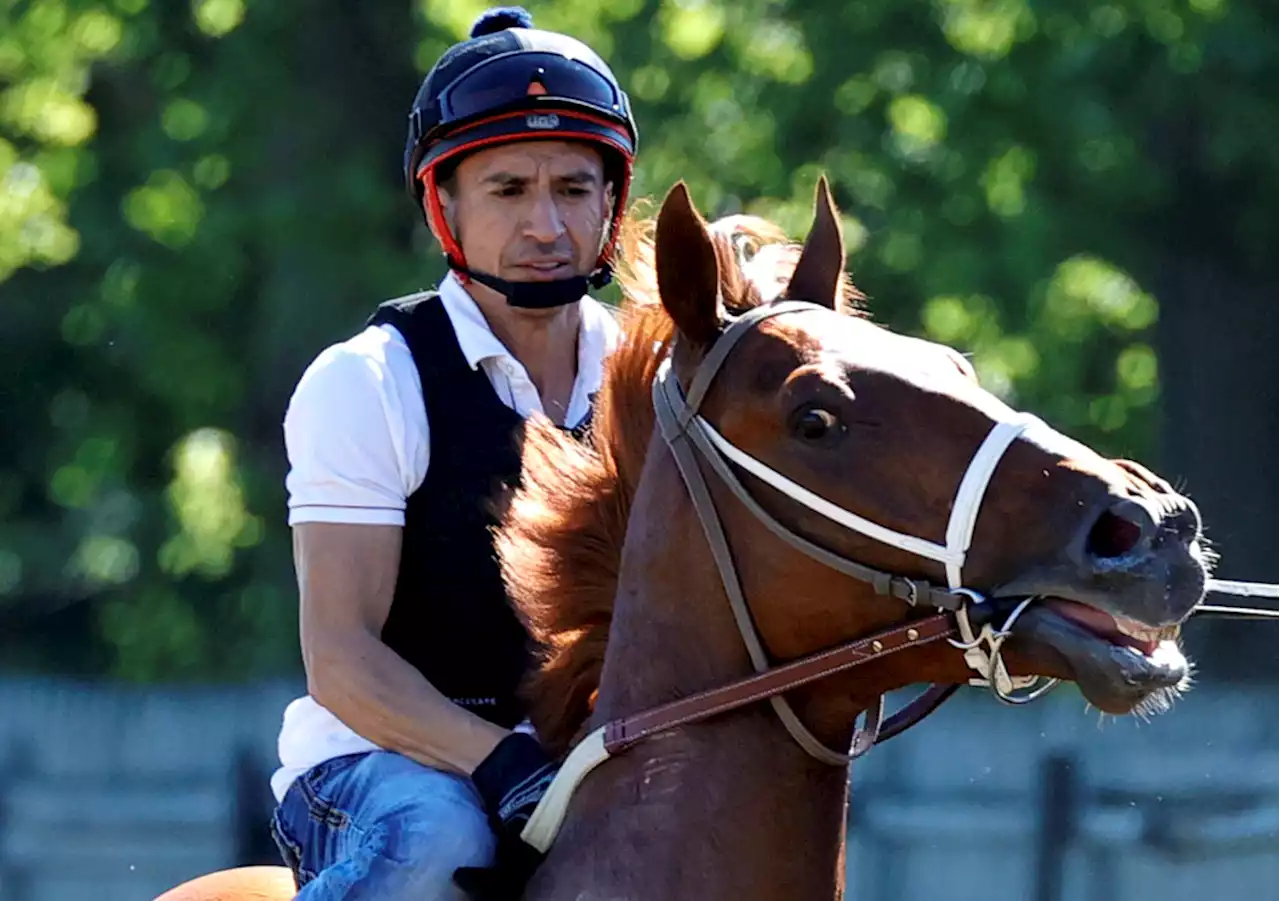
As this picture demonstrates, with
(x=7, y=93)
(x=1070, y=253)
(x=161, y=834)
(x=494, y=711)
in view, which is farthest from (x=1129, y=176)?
(x=494, y=711)

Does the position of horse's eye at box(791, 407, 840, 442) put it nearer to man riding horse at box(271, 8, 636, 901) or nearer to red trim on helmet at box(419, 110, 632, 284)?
man riding horse at box(271, 8, 636, 901)

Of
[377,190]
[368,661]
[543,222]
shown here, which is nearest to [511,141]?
[543,222]

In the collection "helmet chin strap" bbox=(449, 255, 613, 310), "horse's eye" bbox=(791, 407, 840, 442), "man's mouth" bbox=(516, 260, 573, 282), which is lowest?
"horse's eye" bbox=(791, 407, 840, 442)

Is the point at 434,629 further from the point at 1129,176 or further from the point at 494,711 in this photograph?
the point at 1129,176

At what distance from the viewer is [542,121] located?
4250mm

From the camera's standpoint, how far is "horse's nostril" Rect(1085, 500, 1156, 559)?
10.1 feet

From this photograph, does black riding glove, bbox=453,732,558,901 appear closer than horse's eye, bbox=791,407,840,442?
No

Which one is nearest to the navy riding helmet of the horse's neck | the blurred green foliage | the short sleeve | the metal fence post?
the short sleeve

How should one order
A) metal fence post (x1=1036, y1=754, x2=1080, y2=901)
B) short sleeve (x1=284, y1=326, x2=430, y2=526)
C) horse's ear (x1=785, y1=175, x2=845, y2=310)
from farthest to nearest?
metal fence post (x1=1036, y1=754, x2=1080, y2=901)
short sleeve (x1=284, y1=326, x2=430, y2=526)
horse's ear (x1=785, y1=175, x2=845, y2=310)

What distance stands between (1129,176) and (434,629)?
28.6 feet

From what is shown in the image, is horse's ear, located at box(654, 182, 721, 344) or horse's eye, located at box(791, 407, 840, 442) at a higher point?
horse's ear, located at box(654, 182, 721, 344)

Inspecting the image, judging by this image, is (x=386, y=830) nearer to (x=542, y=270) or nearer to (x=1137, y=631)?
(x=542, y=270)

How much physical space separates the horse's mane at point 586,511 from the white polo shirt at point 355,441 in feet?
0.67

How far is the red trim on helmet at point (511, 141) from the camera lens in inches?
167
